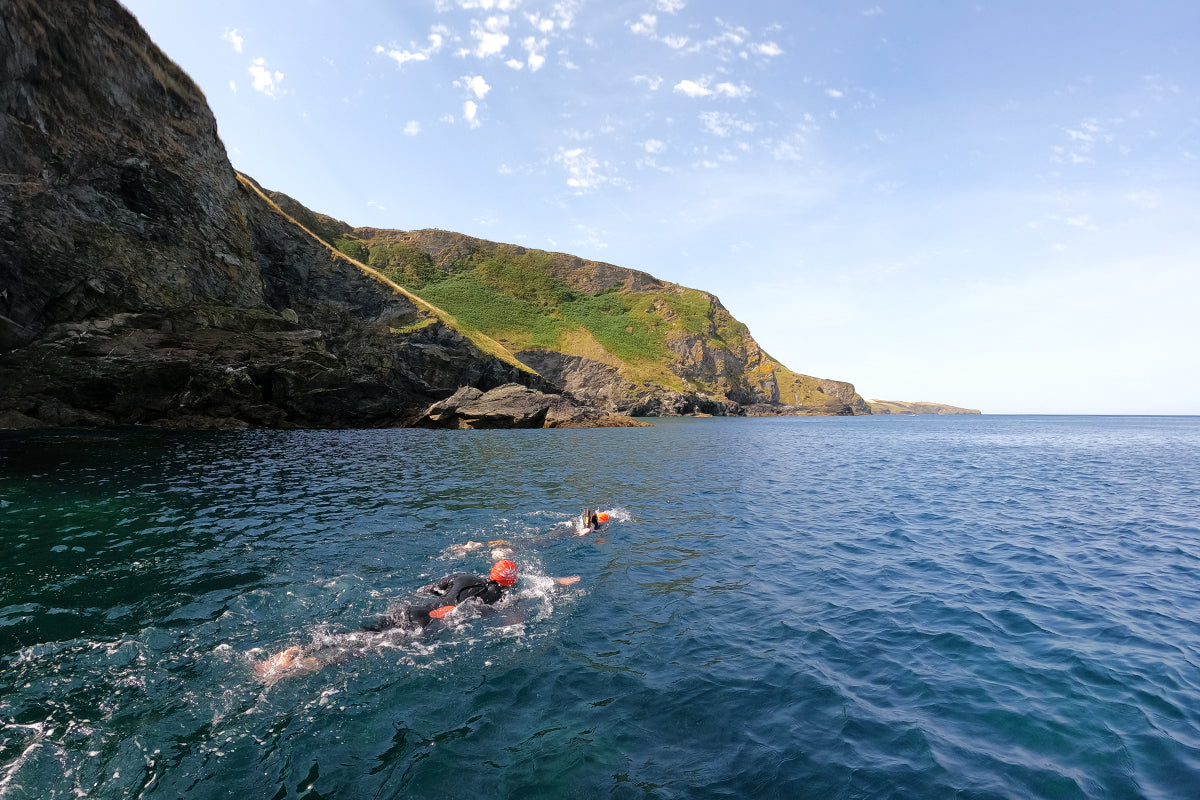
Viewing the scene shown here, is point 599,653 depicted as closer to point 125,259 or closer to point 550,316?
point 125,259

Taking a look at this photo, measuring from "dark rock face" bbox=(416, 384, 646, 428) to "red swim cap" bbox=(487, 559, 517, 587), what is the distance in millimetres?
50228

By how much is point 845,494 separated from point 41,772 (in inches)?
1066

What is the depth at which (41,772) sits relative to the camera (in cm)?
559

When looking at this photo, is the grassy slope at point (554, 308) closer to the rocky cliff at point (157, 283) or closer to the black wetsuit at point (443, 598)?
the rocky cliff at point (157, 283)

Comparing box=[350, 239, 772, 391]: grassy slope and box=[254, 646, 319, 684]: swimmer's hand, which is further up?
box=[350, 239, 772, 391]: grassy slope

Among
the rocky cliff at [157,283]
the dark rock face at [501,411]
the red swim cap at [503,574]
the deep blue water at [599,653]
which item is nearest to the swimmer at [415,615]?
the red swim cap at [503,574]

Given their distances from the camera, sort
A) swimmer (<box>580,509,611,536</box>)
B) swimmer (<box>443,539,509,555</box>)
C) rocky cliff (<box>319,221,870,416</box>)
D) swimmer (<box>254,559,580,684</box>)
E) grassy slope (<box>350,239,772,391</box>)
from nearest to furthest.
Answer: swimmer (<box>254,559,580,684</box>), swimmer (<box>443,539,509,555</box>), swimmer (<box>580,509,611,536</box>), rocky cliff (<box>319,221,870,416</box>), grassy slope (<box>350,239,772,391</box>)

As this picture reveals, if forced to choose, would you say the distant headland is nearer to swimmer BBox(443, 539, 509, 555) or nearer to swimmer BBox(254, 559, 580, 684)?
swimmer BBox(443, 539, 509, 555)

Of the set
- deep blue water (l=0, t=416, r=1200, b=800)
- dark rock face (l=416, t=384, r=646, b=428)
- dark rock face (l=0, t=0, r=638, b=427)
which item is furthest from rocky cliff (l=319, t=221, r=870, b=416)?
deep blue water (l=0, t=416, r=1200, b=800)

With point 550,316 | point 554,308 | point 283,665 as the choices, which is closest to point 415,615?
point 283,665

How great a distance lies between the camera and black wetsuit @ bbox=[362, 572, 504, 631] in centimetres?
959

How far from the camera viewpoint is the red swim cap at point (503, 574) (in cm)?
1140

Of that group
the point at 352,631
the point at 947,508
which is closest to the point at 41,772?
the point at 352,631

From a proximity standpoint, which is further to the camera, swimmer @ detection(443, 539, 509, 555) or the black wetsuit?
swimmer @ detection(443, 539, 509, 555)
